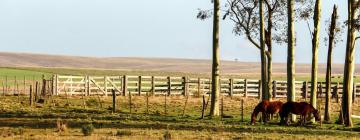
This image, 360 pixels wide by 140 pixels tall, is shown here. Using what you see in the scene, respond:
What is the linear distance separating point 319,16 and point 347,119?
5.10 meters

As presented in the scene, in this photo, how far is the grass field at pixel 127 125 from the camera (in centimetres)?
2873

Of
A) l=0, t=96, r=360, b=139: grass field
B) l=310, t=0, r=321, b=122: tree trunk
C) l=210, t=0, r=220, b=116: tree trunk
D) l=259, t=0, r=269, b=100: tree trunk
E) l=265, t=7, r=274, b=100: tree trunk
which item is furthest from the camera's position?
l=265, t=7, r=274, b=100: tree trunk

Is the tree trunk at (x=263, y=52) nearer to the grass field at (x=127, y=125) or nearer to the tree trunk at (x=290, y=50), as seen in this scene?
the grass field at (x=127, y=125)

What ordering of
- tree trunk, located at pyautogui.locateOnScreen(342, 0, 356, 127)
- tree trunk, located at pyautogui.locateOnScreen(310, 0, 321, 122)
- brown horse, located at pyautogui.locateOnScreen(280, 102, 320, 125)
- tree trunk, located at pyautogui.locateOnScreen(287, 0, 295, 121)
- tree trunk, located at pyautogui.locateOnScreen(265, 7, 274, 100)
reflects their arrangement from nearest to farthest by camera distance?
brown horse, located at pyautogui.locateOnScreen(280, 102, 320, 125) < tree trunk, located at pyautogui.locateOnScreen(342, 0, 356, 127) < tree trunk, located at pyautogui.locateOnScreen(287, 0, 295, 121) < tree trunk, located at pyautogui.locateOnScreen(310, 0, 321, 122) < tree trunk, located at pyautogui.locateOnScreen(265, 7, 274, 100)

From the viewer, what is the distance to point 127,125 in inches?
1291

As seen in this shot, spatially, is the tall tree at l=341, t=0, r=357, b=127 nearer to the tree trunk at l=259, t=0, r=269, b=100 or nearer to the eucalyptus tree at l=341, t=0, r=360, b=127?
the eucalyptus tree at l=341, t=0, r=360, b=127

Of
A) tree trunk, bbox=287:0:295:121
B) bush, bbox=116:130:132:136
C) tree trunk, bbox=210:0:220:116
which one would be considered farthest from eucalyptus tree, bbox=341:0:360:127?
bush, bbox=116:130:132:136

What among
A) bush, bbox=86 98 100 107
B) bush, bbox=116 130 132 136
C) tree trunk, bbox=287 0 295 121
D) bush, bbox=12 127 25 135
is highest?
tree trunk, bbox=287 0 295 121

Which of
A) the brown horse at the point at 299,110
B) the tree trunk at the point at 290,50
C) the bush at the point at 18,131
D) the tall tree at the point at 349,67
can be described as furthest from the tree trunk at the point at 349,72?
the bush at the point at 18,131

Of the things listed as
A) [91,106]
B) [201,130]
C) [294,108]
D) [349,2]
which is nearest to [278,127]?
[294,108]

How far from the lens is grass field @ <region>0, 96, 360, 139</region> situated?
28734 mm

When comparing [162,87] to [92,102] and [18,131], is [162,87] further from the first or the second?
[18,131]

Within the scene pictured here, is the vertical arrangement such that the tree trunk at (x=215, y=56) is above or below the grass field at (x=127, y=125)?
above

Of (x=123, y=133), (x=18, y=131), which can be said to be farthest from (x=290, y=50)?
(x=18, y=131)
